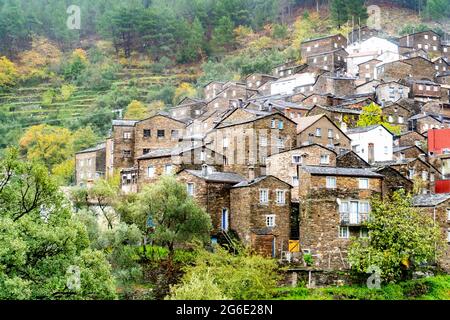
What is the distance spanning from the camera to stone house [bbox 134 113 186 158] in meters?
49.2

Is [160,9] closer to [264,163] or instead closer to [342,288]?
[264,163]

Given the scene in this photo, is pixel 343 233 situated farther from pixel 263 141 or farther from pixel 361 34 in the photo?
pixel 361 34

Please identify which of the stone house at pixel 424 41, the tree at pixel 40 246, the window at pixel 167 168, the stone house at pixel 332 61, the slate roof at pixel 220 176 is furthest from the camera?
the stone house at pixel 424 41

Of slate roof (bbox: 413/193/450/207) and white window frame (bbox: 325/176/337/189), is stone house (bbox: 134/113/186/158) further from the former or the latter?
slate roof (bbox: 413/193/450/207)

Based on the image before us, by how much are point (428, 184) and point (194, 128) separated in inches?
767

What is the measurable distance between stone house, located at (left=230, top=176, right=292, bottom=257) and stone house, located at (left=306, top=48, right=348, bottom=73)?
4524 cm

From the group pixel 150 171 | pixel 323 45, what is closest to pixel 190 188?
pixel 150 171

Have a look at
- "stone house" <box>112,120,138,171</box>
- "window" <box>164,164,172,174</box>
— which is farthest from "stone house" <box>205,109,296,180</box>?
"stone house" <box>112,120,138,171</box>

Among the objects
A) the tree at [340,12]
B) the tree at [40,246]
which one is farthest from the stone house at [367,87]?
the tree at [40,246]

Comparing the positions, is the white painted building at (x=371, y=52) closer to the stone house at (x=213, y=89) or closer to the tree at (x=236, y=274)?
the stone house at (x=213, y=89)

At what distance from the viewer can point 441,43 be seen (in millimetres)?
87000

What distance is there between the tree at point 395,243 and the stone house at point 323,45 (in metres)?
50.6

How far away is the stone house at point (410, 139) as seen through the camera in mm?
52156
